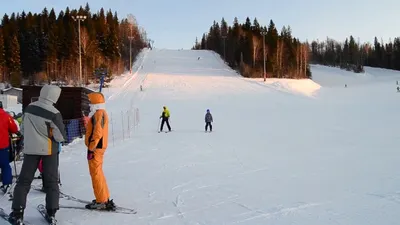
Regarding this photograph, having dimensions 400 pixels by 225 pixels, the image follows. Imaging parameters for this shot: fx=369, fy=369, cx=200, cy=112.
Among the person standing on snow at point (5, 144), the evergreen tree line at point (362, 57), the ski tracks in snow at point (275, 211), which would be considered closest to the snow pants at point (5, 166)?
the person standing on snow at point (5, 144)

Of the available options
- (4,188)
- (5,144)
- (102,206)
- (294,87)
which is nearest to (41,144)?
(102,206)

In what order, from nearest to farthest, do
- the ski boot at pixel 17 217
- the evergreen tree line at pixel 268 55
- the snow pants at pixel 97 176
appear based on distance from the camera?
1. the ski boot at pixel 17 217
2. the snow pants at pixel 97 176
3. the evergreen tree line at pixel 268 55

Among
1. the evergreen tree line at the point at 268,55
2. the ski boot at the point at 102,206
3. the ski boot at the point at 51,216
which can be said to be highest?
the evergreen tree line at the point at 268,55

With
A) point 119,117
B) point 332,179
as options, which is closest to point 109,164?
point 332,179

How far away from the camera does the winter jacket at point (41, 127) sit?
4.16 m

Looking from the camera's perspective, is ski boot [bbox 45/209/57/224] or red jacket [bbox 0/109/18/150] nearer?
ski boot [bbox 45/209/57/224]

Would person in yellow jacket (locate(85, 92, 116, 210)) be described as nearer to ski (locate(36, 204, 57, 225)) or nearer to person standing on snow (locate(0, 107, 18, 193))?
ski (locate(36, 204, 57, 225))

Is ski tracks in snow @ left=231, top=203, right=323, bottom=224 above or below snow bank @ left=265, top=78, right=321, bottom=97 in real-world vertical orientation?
below

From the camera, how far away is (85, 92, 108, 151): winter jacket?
481 centimetres

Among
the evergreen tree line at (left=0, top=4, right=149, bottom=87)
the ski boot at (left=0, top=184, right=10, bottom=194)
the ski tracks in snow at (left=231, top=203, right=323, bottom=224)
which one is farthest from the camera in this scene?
the evergreen tree line at (left=0, top=4, right=149, bottom=87)

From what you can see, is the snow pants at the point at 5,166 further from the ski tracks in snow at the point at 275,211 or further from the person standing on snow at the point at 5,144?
the ski tracks in snow at the point at 275,211

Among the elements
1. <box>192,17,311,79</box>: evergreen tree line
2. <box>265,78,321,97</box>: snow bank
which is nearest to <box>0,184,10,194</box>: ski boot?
<box>265,78,321,97</box>: snow bank

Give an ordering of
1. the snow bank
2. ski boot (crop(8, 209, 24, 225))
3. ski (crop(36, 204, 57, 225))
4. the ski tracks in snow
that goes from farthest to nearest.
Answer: the snow bank
the ski tracks in snow
ski (crop(36, 204, 57, 225))
ski boot (crop(8, 209, 24, 225))

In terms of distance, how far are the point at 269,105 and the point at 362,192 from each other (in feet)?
79.2
